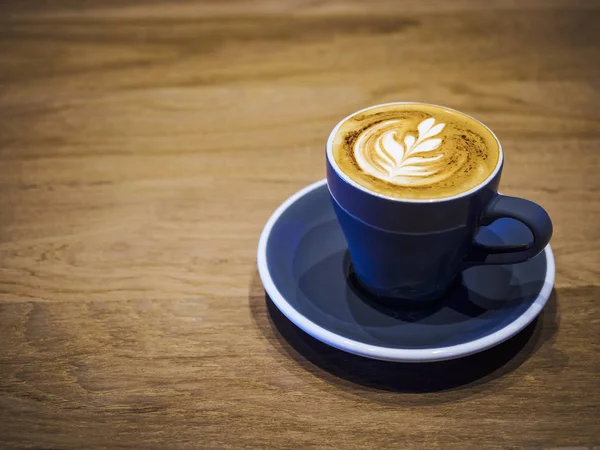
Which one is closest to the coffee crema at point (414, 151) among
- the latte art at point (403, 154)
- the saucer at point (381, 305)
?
the latte art at point (403, 154)

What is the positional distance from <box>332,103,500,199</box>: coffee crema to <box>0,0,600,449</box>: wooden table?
0.50ft

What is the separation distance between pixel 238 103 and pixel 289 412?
1.77 ft

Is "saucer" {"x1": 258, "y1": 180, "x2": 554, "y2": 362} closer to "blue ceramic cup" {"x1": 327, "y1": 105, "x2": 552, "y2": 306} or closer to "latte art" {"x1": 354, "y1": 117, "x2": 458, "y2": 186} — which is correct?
"blue ceramic cup" {"x1": 327, "y1": 105, "x2": 552, "y2": 306}

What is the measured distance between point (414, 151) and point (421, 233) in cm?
8

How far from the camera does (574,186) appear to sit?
0.70 metres

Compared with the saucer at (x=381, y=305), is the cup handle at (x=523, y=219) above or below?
above

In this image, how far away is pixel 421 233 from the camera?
47 cm

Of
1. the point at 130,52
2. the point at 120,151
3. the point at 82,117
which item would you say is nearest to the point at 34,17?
the point at 130,52

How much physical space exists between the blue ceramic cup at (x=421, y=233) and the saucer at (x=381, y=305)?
0.02m

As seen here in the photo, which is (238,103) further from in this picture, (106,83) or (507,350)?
(507,350)

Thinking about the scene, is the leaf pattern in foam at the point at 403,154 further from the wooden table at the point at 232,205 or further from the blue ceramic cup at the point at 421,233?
the wooden table at the point at 232,205

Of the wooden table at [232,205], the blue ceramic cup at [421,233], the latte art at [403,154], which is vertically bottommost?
the wooden table at [232,205]

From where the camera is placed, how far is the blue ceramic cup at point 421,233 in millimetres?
456

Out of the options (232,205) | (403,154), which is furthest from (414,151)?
(232,205)
